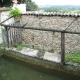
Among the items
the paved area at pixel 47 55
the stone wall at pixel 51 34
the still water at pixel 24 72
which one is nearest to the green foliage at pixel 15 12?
the stone wall at pixel 51 34

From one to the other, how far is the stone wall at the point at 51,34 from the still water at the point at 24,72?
167 centimetres

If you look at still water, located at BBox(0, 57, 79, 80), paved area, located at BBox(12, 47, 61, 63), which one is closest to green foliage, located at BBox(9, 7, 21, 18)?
paved area, located at BBox(12, 47, 61, 63)

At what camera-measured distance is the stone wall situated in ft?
24.0

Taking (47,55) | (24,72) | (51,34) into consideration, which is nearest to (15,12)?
(51,34)

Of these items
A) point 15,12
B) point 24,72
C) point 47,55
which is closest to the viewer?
point 24,72

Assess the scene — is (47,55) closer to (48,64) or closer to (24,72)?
(48,64)

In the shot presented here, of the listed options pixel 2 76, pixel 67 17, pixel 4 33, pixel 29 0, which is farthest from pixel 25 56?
pixel 29 0

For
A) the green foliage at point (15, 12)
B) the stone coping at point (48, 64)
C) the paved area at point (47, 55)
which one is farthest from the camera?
the green foliage at point (15, 12)

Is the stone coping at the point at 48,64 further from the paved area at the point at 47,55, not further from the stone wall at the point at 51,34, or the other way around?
the stone wall at the point at 51,34

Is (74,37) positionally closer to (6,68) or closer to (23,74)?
(23,74)

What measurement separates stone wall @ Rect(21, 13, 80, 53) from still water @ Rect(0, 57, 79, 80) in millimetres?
1669

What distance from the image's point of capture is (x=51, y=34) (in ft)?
26.0

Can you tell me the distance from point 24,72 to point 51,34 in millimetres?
2491

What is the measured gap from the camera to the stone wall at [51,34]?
732 cm
